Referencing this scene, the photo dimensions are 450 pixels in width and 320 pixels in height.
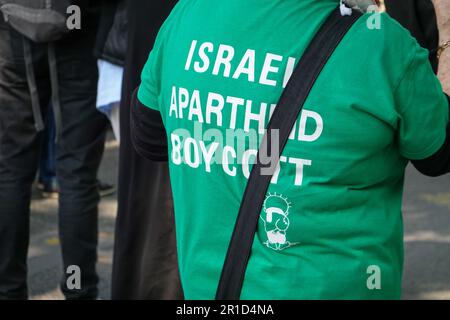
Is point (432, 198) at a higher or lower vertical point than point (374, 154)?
lower

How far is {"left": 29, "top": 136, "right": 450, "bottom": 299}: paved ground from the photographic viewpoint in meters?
4.32

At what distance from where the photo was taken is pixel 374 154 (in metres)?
1.91

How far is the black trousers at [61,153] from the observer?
3617 mm

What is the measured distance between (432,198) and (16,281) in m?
2.74

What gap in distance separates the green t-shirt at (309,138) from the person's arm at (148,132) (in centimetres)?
23

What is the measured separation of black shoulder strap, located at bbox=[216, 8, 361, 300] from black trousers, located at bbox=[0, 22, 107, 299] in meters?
1.83

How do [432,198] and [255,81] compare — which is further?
[432,198]

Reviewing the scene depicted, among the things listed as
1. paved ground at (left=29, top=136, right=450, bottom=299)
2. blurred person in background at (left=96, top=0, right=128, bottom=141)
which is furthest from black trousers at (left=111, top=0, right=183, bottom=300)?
paved ground at (left=29, top=136, right=450, bottom=299)

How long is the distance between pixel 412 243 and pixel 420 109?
3.05m

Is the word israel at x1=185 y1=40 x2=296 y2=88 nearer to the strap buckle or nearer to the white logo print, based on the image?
the white logo print

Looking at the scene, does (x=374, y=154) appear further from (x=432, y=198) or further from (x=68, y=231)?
(x=432, y=198)

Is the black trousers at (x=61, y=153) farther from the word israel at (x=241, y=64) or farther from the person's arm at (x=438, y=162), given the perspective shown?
the person's arm at (x=438, y=162)
